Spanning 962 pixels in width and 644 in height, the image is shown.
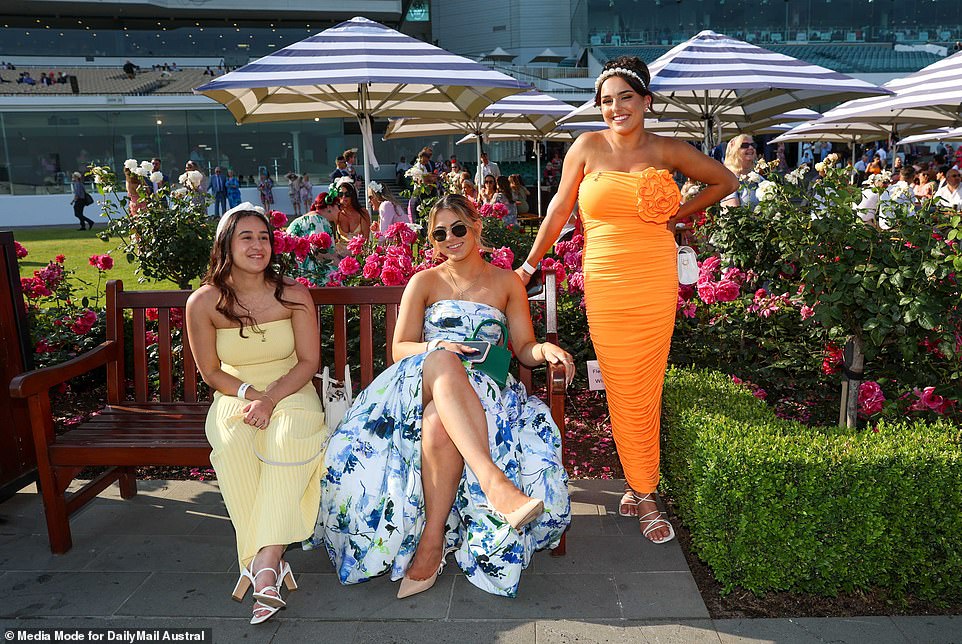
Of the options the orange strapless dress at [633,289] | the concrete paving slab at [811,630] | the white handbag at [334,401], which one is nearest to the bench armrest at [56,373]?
the white handbag at [334,401]

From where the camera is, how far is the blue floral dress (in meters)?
3.05

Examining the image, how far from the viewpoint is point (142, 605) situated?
299cm

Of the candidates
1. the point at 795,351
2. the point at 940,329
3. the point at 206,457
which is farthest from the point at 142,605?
the point at 795,351

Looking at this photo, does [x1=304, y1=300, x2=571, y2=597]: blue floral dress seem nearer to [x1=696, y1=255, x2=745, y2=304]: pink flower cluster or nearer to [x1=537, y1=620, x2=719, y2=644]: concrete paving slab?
[x1=537, y1=620, x2=719, y2=644]: concrete paving slab

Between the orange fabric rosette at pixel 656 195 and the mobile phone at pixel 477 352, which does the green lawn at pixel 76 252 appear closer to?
the mobile phone at pixel 477 352

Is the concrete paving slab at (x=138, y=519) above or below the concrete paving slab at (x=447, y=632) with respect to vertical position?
below

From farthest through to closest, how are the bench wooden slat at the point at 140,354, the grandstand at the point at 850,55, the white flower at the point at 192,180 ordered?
the grandstand at the point at 850,55 → the white flower at the point at 192,180 → the bench wooden slat at the point at 140,354

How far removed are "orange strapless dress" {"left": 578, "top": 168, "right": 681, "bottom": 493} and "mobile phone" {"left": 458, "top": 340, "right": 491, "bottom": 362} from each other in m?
0.55

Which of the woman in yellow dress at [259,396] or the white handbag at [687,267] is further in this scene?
the white handbag at [687,267]

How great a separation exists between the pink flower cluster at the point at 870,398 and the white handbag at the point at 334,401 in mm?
2460

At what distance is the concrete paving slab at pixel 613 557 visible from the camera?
322cm

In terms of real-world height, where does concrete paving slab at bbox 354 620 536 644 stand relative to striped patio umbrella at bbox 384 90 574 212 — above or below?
below

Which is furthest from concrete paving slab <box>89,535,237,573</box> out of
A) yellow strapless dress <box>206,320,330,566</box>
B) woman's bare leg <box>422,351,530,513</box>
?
woman's bare leg <box>422,351,530,513</box>

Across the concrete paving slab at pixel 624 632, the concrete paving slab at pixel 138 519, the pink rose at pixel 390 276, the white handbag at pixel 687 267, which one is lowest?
the concrete paving slab at pixel 138 519
